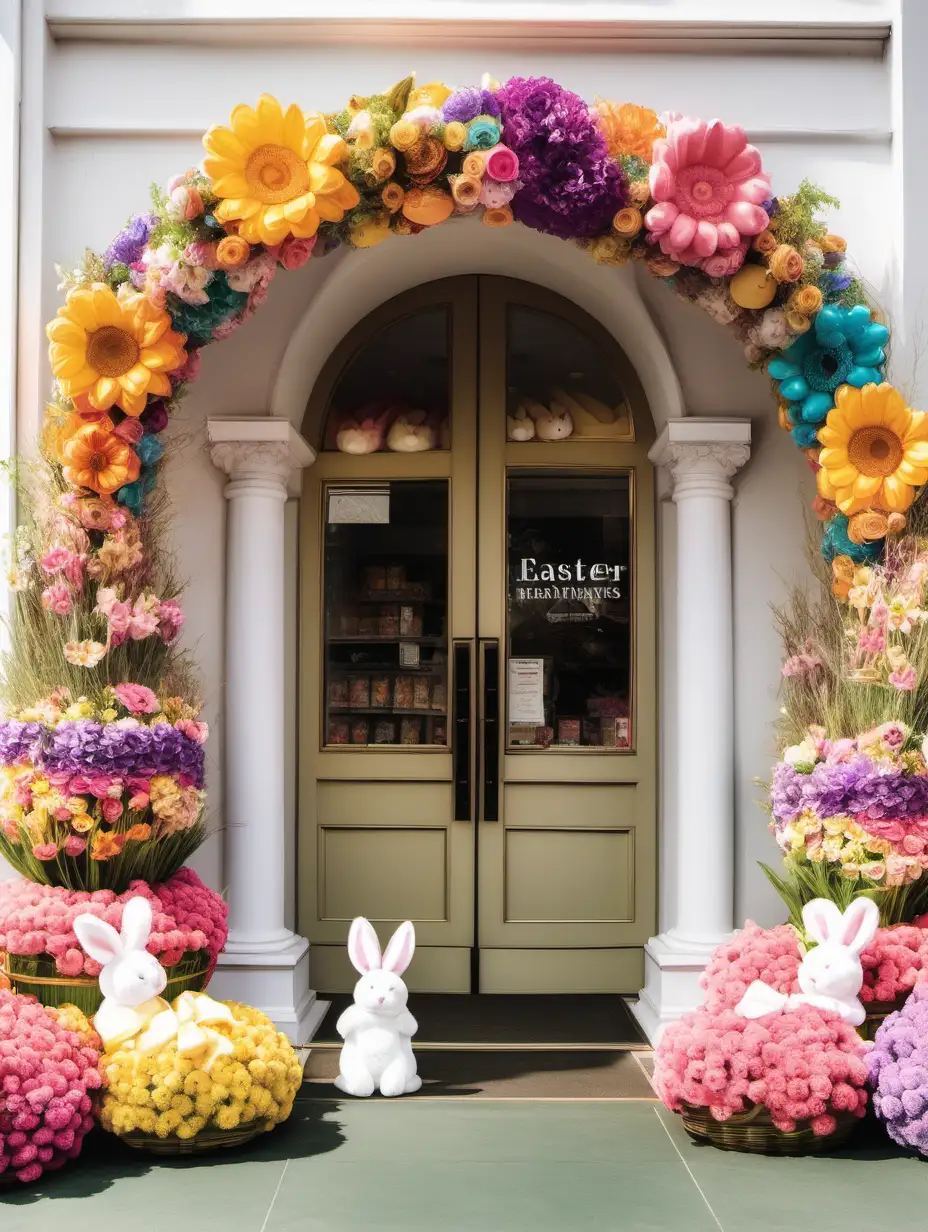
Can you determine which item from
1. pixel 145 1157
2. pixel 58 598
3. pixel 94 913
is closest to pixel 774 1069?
pixel 145 1157

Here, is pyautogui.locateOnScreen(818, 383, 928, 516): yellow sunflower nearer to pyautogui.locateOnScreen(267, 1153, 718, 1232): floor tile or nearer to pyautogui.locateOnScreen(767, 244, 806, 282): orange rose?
pyautogui.locateOnScreen(767, 244, 806, 282): orange rose

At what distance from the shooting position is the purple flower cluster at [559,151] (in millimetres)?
3990

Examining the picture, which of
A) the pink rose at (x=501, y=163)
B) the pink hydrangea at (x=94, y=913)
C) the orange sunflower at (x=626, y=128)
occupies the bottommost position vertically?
the pink hydrangea at (x=94, y=913)

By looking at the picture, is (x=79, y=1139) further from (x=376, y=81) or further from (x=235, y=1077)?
(x=376, y=81)

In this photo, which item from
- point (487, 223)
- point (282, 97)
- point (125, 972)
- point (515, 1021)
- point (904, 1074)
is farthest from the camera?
point (515, 1021)

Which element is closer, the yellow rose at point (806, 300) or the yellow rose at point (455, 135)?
the yellow rose at point (455, 135)

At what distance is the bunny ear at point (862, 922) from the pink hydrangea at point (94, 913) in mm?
2042

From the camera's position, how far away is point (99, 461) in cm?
412

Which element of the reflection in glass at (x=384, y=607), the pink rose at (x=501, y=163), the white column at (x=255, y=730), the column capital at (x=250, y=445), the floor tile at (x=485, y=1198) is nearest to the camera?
the floor tile at (x=485, y=1198)

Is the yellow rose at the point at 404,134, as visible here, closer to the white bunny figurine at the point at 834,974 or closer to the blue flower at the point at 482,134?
the blue flower at the point at 482,134

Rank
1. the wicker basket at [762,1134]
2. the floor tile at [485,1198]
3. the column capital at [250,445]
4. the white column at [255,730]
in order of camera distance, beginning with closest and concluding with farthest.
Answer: the floor tile at [485,1198] → the wicker basket at [762,1134] → the white column at [255,730] → the column capital at [250,445]

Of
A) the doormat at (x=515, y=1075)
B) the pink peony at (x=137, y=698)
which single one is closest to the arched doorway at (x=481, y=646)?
the doormat at (x=515, y=1075)

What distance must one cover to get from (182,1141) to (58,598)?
1.75 metres

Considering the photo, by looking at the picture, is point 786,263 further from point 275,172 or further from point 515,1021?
point 515,1021
